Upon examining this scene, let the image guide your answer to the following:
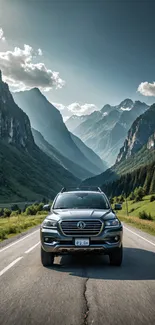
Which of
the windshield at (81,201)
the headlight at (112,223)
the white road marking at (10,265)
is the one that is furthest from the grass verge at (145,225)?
the headlight at (112,223)

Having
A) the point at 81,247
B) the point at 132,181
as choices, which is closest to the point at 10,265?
the point at 81,247

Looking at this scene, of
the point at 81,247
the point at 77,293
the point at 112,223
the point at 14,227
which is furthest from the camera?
the point at 14,227

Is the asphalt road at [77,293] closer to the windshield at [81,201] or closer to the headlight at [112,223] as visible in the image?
the headlight at [112,223]

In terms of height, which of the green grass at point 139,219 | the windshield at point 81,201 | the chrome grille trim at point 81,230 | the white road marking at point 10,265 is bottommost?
the green grass at point 139,219

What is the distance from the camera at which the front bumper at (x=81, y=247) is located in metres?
9.30

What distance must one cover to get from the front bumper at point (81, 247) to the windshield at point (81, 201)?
182 centimetres

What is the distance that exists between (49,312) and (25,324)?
0.63 m

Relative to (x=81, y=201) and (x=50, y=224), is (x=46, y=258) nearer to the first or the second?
(x=50, y=224)

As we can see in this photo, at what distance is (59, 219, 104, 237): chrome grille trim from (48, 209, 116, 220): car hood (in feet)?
0.55

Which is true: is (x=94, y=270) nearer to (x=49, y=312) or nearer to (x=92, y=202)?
(x=92, y=202)

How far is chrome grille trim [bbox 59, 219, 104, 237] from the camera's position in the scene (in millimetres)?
9461

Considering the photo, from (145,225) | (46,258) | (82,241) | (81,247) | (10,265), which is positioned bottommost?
A: (145,225)

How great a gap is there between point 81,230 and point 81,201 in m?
2.38

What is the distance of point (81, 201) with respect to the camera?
11797 millimetres
